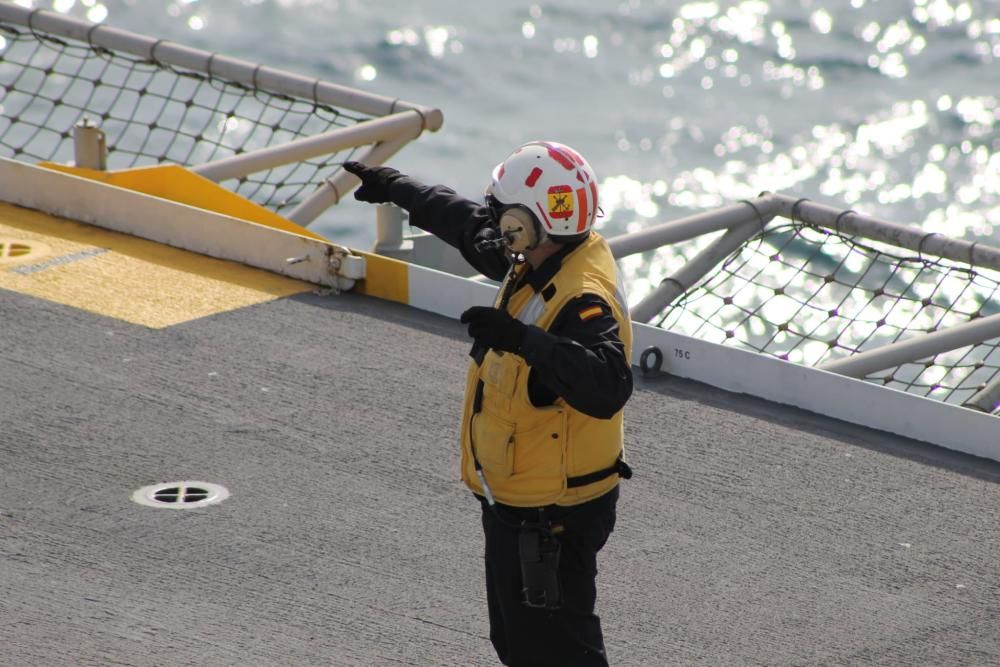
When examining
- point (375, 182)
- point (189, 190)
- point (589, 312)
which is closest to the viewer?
point (589, 312)

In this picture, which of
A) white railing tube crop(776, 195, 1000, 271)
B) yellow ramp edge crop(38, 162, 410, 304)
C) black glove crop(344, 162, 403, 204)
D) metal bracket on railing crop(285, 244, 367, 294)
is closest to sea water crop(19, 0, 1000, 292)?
yellow ramp edge crop(38, 162, 410, 304)

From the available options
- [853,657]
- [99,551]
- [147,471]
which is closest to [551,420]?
[853,657]

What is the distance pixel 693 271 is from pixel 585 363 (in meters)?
5.51

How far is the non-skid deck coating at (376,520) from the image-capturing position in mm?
6344

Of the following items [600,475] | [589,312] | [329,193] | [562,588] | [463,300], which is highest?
[329,193]

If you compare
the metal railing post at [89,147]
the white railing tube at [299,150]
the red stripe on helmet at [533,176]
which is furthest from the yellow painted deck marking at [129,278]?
the red stripe on helmet at [533,176]

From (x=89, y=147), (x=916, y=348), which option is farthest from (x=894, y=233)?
(x=89, y=147)

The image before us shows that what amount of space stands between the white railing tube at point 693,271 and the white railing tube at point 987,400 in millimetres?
1805

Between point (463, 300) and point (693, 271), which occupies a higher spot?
point (693, 271)

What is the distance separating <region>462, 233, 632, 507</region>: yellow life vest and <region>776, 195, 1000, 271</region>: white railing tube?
4.72 meters

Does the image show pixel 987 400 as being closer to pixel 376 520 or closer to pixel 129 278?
pixel 376 520

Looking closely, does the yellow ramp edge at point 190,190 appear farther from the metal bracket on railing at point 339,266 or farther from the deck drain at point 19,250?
the deck drain at point 19,250

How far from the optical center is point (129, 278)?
9.95 meters

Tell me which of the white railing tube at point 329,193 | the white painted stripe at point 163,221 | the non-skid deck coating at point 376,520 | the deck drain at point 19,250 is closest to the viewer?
the non-skid deck coating at point 376,520
